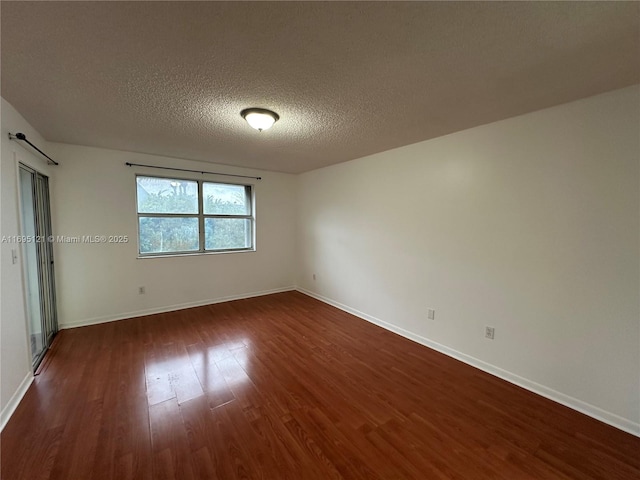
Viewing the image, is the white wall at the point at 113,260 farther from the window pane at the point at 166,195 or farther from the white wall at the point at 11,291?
the white wall at the point at 11,291

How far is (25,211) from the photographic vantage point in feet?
8.41

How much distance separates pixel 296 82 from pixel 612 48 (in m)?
1.82

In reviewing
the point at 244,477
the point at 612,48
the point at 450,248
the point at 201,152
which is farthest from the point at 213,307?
the point at 612,48

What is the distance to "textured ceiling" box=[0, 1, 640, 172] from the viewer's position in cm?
120

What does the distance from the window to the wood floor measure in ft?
5.31

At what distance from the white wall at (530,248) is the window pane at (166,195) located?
2968 millimetres

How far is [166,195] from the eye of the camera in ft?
13.2

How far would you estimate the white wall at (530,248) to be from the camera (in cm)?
185

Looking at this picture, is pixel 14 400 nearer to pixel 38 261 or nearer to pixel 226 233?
pixel 38 261

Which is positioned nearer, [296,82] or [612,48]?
[612,48]

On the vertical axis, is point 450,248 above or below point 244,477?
above

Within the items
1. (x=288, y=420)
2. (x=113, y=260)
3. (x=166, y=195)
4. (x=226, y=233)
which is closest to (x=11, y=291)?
(x=113, y=260)

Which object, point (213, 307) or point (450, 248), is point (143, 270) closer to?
point (213, 307)

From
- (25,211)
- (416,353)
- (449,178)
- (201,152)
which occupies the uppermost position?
(201,152)
